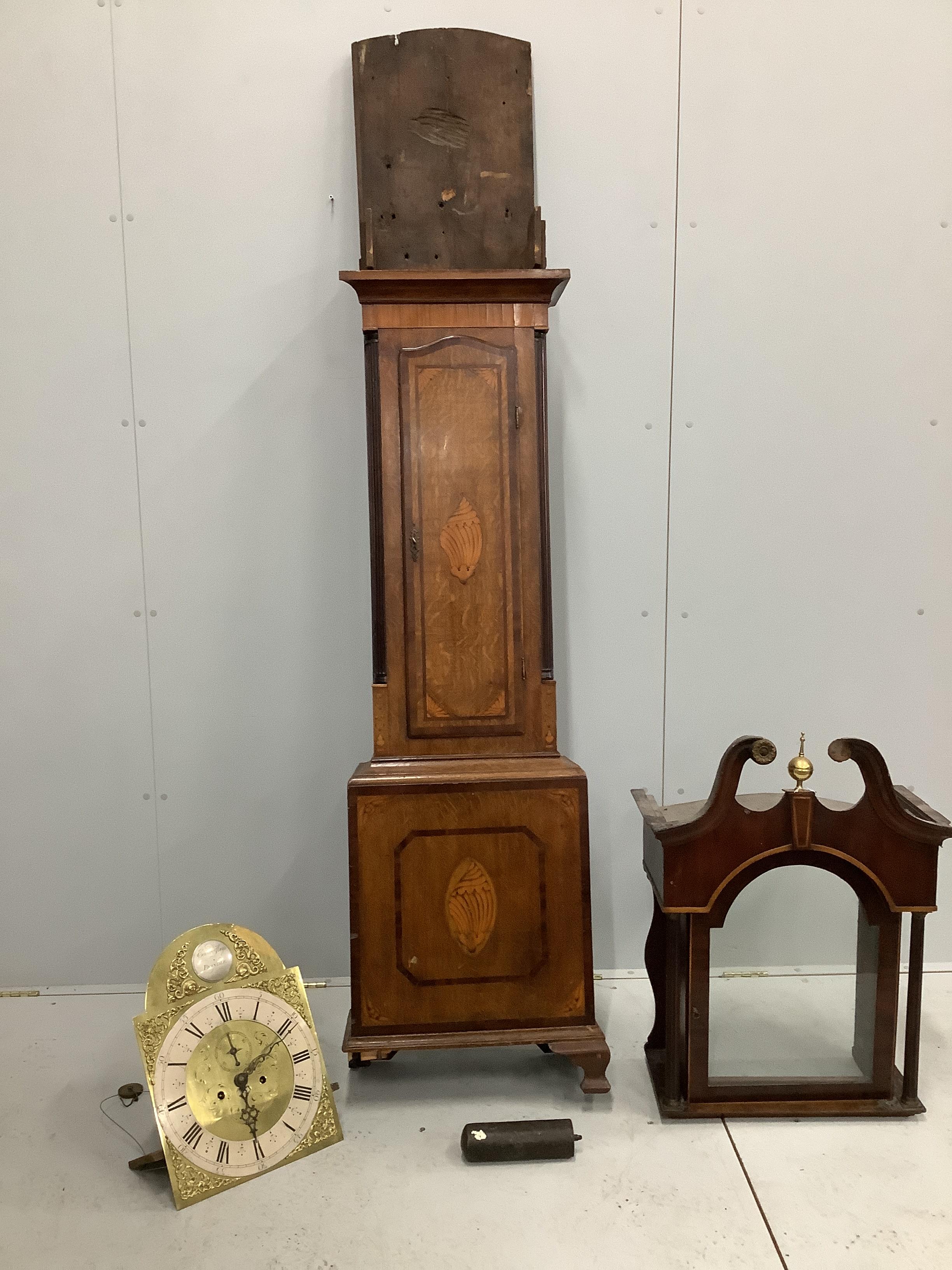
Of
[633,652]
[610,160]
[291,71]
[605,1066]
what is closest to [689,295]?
[610,160]

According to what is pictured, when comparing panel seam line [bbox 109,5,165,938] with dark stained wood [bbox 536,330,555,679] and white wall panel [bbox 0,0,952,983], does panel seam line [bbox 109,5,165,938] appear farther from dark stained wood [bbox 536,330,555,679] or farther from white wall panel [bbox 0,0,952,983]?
dark stained wood [bbox 536,330,555,679]

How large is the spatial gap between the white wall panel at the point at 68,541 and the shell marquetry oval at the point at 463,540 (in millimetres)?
936

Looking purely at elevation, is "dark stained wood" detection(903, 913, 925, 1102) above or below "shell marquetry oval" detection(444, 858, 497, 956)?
below

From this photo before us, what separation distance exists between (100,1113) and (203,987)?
45 cm

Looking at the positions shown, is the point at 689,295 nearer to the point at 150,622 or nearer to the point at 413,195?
the point at 413,195

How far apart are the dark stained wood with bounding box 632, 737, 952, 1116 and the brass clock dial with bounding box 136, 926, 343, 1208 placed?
2.51 ft

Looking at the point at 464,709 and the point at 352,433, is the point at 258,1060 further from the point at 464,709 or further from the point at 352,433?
the point at 352,433

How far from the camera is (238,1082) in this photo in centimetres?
178

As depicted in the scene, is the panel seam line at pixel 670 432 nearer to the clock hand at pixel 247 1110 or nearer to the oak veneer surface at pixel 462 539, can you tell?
the oak veneer surface at pixel 462 539

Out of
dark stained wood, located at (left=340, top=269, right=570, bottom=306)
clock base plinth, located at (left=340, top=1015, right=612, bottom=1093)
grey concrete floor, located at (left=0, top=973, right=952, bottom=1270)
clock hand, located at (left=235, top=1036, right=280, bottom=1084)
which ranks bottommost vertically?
grey concrete floor, located at (left=0, top=973, right=952, bottom=1270)

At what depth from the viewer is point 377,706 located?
1999 mm

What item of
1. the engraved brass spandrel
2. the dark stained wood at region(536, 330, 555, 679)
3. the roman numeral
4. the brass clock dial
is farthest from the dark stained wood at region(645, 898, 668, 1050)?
the roman numeral

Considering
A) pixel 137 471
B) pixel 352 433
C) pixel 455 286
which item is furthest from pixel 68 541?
pixel 455 286

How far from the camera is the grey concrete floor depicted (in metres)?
1.55
